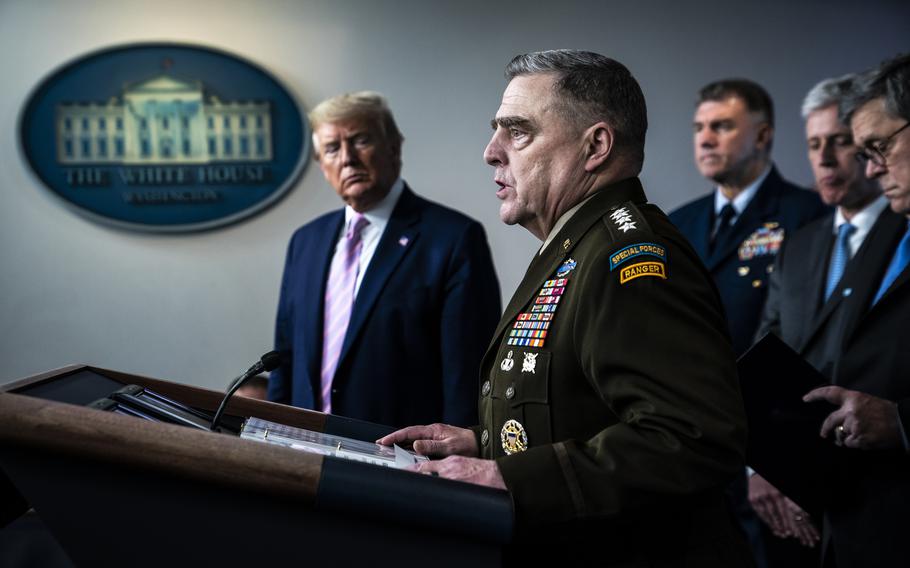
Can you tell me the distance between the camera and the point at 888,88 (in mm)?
1806

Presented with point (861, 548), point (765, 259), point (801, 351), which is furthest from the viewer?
point (765, 259)

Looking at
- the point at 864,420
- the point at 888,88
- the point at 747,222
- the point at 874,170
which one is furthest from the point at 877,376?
the point at 747,222

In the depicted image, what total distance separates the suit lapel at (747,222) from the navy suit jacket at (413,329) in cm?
99

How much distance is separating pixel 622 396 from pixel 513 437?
0.24 metres

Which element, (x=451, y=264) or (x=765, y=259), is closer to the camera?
(x=451, y=264)

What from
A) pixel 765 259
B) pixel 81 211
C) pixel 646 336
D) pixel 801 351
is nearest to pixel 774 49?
pixel 765 259

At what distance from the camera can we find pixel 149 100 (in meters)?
3.77

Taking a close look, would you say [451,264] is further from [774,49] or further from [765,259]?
[774,49]

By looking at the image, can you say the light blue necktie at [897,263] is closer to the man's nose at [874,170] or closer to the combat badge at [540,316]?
the man's nose at [874,170]

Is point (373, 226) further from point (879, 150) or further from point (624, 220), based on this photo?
point (624, 220)

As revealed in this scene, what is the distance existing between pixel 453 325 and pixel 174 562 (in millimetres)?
1549

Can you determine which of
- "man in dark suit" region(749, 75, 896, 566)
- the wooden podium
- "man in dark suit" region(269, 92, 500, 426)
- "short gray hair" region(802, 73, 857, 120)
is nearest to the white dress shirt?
"man in dark suit" region(269, 92, 500, 426)

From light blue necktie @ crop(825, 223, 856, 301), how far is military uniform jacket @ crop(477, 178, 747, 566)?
1317 mm

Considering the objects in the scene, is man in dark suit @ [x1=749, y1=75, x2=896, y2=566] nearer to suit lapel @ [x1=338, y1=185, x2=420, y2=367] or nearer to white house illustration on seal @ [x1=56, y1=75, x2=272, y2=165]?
suit lapel @ [x1=338, y1=185, x2=420, y2=367]
